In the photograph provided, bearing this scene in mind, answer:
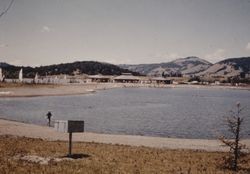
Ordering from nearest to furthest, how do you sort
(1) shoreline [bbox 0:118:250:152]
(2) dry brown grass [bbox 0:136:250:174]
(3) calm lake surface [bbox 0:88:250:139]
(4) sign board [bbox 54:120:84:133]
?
(2) dry brown grass [bbox 0:136:250:174] → (4) sign board [bbox 54:120:84:133] → (1) shoreline [bbox 0:118:250:152] → (3) calm lake surface [bbox 0:88:250:139]

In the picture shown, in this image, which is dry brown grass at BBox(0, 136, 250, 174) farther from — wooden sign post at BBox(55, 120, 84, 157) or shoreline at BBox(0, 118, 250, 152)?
shoreline at BBox(0, 118, 250, 152)

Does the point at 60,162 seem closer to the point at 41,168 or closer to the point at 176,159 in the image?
the point at 41,168

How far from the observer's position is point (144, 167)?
1709cm

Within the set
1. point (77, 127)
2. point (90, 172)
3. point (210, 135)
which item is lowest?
point (210, 135)

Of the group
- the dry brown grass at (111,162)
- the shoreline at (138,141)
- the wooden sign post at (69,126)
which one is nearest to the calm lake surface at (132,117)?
the shoreline at (138,141)

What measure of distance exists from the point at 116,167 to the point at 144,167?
1436 mm

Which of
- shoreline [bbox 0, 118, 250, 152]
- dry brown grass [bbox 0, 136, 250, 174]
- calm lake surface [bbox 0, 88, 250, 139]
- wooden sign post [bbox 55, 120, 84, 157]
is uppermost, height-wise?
wooden sign post [bbox 55, 120, 84, 157]

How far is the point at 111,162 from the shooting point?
58.5ft

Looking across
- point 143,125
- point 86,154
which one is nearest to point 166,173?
point 86,154

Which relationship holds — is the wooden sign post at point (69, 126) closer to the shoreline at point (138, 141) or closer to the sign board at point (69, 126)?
the sign board at point (69, 126)

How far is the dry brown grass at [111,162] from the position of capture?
1560cm

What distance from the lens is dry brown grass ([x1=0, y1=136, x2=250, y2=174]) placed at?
614 inches

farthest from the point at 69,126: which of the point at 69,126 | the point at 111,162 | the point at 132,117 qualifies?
the point at 132,117

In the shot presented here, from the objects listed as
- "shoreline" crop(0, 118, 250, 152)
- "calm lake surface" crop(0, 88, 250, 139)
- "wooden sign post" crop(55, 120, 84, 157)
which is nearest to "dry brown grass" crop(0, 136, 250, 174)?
"wooden sign post" crop(55, 120, 84, 157)
